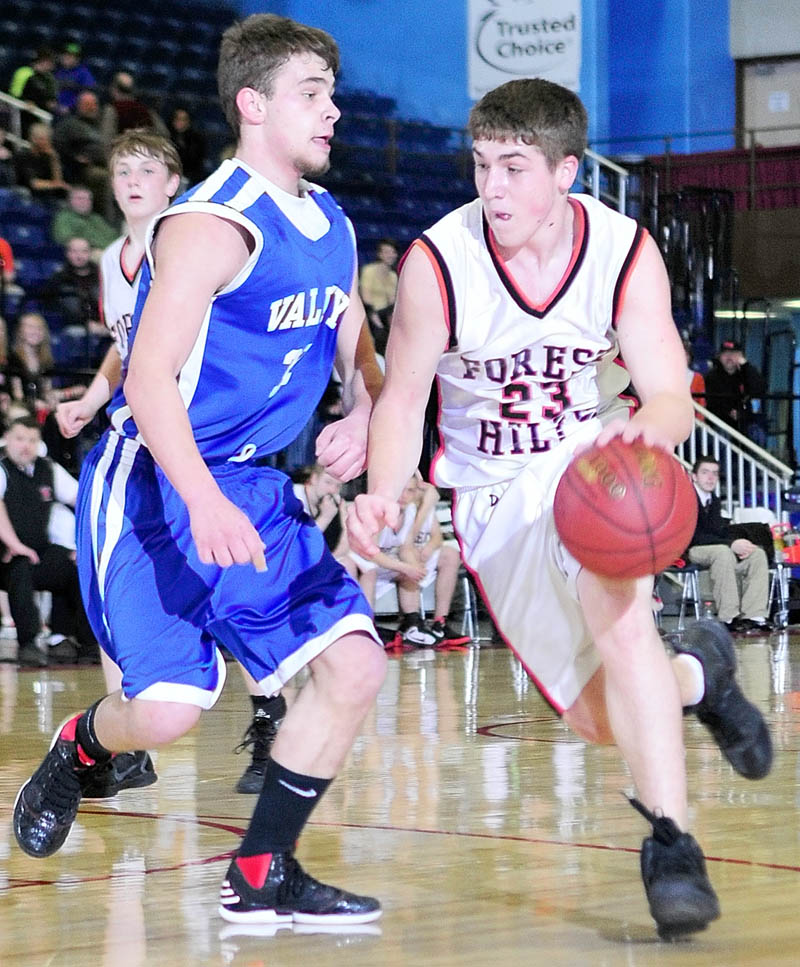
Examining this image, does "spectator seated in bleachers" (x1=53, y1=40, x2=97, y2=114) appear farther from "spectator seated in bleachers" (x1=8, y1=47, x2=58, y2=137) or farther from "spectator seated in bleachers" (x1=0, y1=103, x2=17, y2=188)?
"spectator seated in bleachers" (x1=0, y1=103, x2=17, y2=188)

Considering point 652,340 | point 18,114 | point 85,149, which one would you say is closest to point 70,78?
point 18,114

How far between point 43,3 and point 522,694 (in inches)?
472

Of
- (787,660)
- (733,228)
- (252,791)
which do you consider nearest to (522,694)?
(787,660)

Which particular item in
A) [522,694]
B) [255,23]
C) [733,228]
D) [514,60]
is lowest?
[522,694]

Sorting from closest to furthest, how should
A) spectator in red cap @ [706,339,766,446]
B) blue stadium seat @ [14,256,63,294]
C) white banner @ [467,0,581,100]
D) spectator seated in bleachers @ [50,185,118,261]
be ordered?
spectator seated in bleachers @ [50,185,118,261], blue stadium seat @ [14,256,63,294], spectator in red cap @ [706,339,766,446], white banner @ [467,0,581,100]

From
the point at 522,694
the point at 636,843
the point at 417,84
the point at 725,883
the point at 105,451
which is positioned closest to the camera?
the point at 725,883

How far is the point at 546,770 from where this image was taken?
4.62 m

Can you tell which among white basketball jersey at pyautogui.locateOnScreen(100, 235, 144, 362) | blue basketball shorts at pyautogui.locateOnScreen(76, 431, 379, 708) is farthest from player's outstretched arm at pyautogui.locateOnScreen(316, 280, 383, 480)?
white basketball jersey at pyautogui.locateOnScreen(100, 235, 144, 362)

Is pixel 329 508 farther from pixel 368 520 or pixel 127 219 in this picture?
pixel 368 520

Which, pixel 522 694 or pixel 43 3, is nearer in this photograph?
pixel 522 694

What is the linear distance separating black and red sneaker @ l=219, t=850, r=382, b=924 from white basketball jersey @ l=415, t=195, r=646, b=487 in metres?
0.93

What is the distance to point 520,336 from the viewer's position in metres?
3.18

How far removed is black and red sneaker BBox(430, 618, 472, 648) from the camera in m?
10.1

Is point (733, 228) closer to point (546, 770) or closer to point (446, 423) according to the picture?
point (546, 770)
